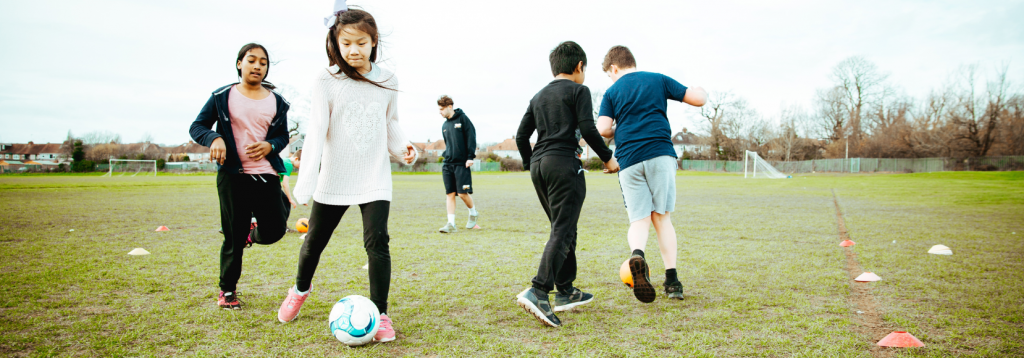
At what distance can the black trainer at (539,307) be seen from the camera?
2.92m

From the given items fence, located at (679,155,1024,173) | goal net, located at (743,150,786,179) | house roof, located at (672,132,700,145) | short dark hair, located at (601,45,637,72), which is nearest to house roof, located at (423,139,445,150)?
house roof, located at (672,132,700,145)

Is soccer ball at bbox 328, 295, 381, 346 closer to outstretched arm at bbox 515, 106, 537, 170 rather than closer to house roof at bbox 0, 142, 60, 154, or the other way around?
outstretched arm at bbox 515, 106, 537, 170

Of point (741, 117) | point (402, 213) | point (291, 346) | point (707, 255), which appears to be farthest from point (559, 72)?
point (741, 117)

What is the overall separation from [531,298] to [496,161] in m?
68.1

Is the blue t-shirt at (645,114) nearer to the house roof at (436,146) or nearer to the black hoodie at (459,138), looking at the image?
the black hoodie at (459,138)

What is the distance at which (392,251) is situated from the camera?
539 cm

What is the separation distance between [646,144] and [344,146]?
6.50 feet

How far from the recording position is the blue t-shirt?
3543 mm

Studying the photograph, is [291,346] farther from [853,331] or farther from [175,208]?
[175,208]

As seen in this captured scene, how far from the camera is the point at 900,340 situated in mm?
2549

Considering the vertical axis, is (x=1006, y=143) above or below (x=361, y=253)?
above

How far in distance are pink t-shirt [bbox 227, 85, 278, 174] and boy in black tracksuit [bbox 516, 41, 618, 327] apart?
69.1 inches

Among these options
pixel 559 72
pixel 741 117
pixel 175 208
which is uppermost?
pixel 741 117

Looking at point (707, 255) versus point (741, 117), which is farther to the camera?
point (741, 117)
